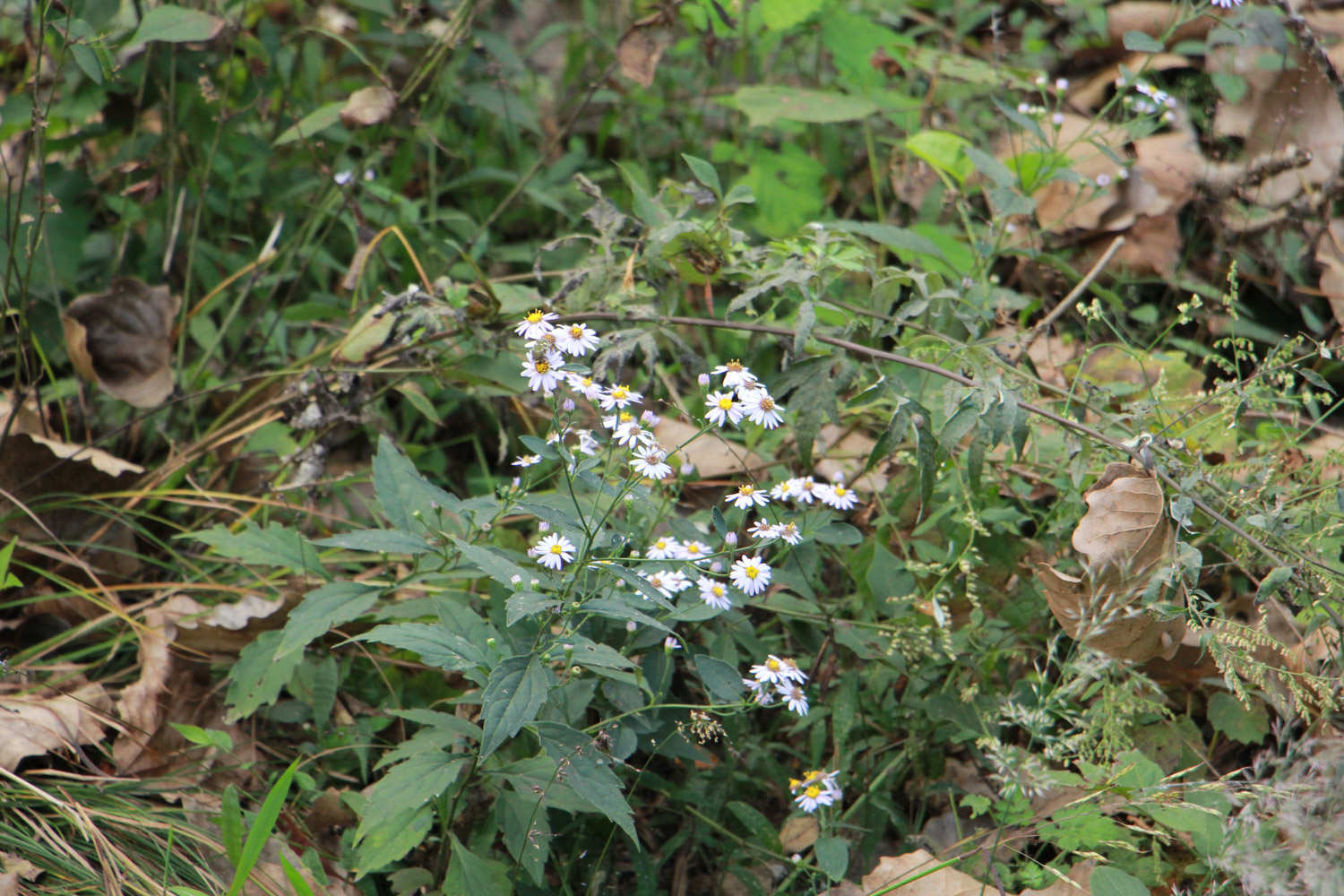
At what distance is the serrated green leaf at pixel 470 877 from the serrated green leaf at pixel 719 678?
421 millimetres

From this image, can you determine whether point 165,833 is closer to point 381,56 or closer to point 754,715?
point 754,715

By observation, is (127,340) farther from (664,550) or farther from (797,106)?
(797,106)

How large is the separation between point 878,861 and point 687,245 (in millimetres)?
1144

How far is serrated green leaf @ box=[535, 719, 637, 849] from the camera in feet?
4.65

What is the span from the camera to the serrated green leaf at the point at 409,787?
4.67 feet

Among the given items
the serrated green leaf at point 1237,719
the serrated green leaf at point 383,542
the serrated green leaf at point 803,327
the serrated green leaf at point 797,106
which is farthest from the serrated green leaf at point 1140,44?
the serrated green leaf at point 383,542

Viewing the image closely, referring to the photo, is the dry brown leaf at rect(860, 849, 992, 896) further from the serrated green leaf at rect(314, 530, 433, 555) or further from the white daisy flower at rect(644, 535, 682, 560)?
the serrated green leaf at rect(314, 530, 433, 555)

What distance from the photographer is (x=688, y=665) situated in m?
1.75

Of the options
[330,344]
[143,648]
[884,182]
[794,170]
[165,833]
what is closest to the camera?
[165,833]

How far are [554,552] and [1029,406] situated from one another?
0.82 meters

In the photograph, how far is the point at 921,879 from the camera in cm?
163

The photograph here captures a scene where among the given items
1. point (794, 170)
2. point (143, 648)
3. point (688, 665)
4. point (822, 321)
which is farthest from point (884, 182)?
point (143, 648)

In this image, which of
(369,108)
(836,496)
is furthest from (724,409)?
(369,108)

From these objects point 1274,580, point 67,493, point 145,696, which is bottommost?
point 145,696
